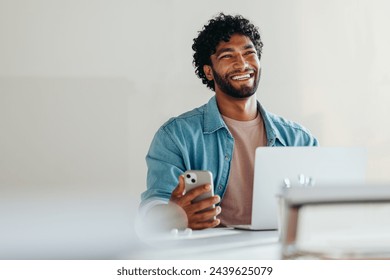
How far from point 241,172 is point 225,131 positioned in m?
0.16

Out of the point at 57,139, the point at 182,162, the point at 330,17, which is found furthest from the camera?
the point at 330,17

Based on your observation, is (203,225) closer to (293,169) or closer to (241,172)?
(293,169)

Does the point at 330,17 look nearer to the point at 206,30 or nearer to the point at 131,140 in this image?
the point at 206,30

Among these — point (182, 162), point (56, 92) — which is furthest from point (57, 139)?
point (182, 162)

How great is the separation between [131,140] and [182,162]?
0.43 m

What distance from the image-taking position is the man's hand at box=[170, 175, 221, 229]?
5.11 ft

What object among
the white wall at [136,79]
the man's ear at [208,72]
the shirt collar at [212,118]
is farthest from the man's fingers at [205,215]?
the man's ear at [208,72]

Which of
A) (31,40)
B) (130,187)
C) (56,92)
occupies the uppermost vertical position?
(31,40)

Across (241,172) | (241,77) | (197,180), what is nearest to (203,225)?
(197,180)

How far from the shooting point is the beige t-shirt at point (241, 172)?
6.56 feet

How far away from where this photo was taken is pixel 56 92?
245cm

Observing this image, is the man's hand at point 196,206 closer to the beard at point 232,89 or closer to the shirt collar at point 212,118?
the shirt collar at point 212,118

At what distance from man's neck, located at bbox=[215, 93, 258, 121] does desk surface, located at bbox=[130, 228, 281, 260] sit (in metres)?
0.75
